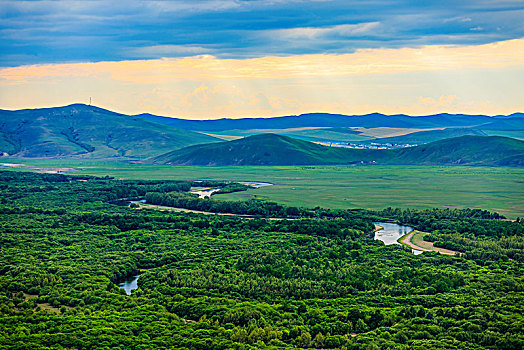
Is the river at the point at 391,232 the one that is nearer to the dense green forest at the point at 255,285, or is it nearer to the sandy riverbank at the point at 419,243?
the sandy riverbank at the point at 419,243

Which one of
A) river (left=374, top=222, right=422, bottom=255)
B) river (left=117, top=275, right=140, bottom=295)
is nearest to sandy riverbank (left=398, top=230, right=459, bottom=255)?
river (left=374, top=222, right=422, bottom=255)

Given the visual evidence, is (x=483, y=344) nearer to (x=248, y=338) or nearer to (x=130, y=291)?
(x=248, y=338)

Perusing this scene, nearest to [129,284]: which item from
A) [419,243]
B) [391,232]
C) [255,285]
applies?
[255,285]

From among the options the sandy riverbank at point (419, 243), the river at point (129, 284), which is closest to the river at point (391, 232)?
the sandy riverbank at point (419, 243)

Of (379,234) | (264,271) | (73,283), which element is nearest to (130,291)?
(73,283)

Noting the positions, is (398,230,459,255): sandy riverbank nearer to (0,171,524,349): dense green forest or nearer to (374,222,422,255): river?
(374,222,422,255): river
